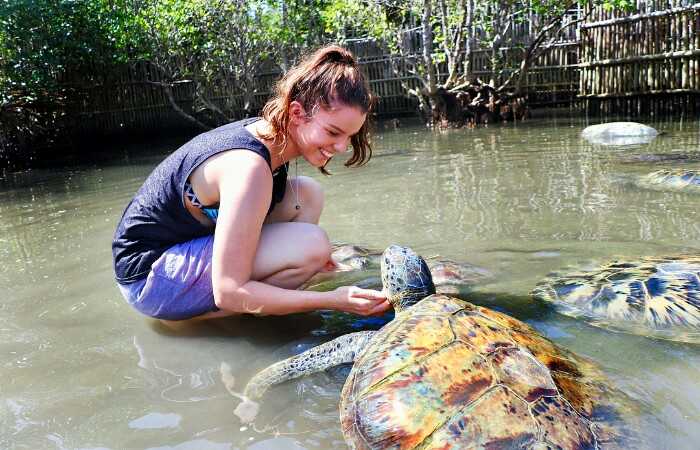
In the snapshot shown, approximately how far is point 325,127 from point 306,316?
1046 millimetres

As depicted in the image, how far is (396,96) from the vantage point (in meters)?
16.1

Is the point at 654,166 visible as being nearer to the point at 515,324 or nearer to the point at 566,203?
the point at 566,203

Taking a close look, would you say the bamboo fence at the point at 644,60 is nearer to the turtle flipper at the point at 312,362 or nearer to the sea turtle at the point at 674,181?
the sea turtle at the point at 674,181

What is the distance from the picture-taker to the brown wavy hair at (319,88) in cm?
245

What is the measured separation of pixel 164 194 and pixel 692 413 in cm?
221

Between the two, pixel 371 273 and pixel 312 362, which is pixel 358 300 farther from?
pixel 371 273

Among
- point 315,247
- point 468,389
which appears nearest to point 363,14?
point 315,247

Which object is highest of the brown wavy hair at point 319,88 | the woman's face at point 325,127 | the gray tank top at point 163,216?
the brown wavy hair at point 319,88

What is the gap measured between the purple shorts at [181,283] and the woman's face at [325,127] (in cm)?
65

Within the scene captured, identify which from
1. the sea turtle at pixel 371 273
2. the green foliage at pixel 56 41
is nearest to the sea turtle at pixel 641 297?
the sea turtle at pixel 371 273

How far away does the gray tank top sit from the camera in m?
2.64

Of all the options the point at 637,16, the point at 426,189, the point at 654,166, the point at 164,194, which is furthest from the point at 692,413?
the point at 637,16

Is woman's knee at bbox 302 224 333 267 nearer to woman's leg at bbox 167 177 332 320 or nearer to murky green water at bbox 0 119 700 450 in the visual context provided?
woman's leg at bbox 167 177 332 320

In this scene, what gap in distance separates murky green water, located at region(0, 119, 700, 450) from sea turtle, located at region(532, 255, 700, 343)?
11 cm
